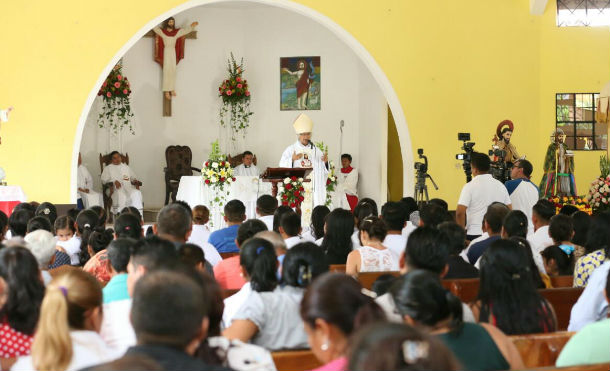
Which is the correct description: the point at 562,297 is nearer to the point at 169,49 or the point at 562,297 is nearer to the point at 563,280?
the point at 563,280

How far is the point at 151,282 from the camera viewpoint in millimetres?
1945

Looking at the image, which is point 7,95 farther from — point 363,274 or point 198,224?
point 363,274

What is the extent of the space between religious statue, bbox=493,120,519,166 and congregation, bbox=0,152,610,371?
4.23m

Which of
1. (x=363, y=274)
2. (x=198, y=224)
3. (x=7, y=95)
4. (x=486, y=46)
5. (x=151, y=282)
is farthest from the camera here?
(x=486, y=46)

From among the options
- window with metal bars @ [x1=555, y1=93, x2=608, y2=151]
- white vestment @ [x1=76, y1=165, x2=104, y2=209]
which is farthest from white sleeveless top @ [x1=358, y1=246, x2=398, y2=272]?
white vestment @ [x1=76, y1=165, x2=104, y2=209]

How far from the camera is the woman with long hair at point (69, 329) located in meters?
2.17

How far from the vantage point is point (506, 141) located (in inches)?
399

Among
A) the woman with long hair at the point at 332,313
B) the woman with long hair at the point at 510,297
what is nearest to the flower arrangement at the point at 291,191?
the woman with long hair at the point at 510,297

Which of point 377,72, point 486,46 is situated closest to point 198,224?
point 377,72

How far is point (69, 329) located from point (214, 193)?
8347mm

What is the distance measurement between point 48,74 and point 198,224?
15.9ft

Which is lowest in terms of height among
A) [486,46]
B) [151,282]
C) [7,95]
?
[151,282]

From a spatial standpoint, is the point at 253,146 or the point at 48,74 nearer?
the point at 48,74

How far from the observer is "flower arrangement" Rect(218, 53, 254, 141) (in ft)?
45.6
